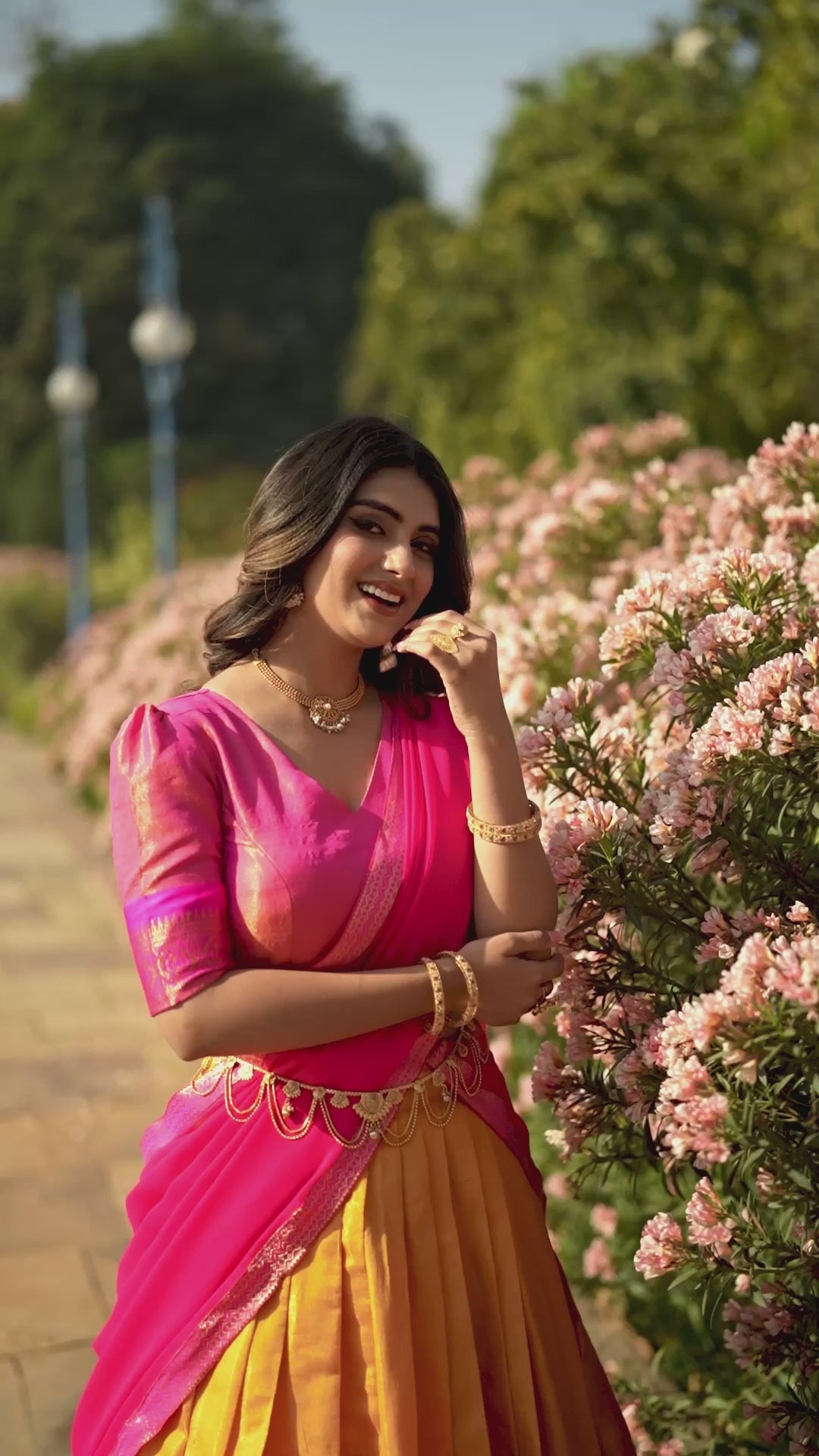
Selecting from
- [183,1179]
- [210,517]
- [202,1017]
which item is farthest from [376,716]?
[210,517]

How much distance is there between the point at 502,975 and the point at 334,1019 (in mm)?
228

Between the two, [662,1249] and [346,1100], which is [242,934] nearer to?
[346,1100]

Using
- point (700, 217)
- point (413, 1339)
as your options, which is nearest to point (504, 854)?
point (413, 1339)

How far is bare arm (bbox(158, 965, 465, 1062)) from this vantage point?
1815 mm

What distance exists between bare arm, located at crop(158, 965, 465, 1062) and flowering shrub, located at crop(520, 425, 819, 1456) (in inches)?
12.7

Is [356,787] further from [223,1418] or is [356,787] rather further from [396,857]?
[223,1418]

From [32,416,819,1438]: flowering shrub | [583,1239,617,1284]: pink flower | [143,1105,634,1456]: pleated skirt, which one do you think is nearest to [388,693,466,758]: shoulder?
[32,416,819,1438]: flowering shrub

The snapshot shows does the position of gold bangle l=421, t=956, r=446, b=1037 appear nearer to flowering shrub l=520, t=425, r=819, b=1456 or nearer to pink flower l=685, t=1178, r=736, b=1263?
flowering shrub l=520, t=425, r=819, b=1456

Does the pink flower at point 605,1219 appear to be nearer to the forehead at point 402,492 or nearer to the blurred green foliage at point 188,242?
the forehead at point 402,492

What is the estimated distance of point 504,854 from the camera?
195 centimetres

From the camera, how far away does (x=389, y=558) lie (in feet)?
6.52

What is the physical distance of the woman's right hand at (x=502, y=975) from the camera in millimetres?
1937

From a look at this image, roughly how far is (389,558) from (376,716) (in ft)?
0.81

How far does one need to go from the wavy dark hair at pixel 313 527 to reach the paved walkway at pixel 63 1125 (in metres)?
1.76
